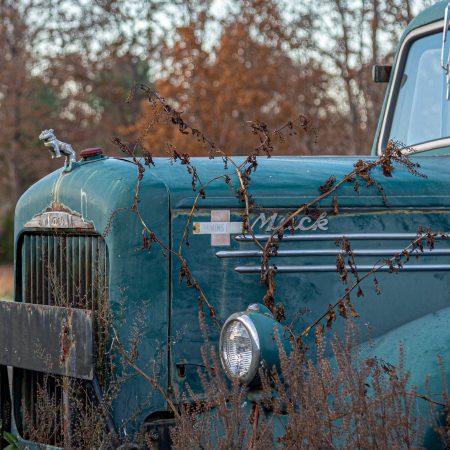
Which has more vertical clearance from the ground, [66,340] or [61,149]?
[61,149]

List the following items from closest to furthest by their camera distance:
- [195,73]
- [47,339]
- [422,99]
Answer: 1. [47,339]
2. [422,99]
3. [195,73]

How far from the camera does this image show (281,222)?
12.8ft

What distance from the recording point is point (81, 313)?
3742 millimetres

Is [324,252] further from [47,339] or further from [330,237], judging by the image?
[47,339]

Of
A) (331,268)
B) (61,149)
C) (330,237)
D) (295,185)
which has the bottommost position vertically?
(331,268)

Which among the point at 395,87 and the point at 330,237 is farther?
the point at 395,87

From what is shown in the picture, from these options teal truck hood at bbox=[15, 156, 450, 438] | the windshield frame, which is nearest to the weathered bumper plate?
teal truck hood at bbox=[15, 156, 450, 438]

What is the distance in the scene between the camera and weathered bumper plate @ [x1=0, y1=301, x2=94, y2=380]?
3.74 meters

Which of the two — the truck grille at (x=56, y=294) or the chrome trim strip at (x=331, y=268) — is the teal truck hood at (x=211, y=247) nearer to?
the chrome trim strip at (x=331, y=268)

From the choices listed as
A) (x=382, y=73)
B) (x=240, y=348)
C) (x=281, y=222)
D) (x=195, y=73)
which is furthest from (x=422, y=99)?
(x=195, y=73)

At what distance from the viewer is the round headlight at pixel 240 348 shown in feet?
11.4

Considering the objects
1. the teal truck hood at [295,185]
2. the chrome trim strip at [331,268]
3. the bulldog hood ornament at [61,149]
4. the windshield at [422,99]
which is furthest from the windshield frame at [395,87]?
the bulldog hood ornament at [61,149]

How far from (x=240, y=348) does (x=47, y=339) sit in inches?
33.9

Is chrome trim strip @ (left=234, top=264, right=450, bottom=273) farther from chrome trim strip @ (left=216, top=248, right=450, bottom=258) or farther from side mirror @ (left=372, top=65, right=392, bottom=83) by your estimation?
side mirror @ (left=372, top=65, right=392, bottom=83)
